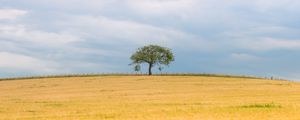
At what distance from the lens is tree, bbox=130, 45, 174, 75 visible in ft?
383

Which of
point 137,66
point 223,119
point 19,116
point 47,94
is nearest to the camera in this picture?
point 223,119

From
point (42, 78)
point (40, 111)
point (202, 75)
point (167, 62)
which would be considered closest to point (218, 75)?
point (202, 75)

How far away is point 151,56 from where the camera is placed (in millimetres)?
116875

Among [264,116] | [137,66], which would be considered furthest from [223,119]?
[137,66]

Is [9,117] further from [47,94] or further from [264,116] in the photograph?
[47,94]

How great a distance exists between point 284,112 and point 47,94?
1497 inches

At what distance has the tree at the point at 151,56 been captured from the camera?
116688 mm

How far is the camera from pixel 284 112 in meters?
34.5

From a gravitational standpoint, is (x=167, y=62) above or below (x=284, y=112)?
above

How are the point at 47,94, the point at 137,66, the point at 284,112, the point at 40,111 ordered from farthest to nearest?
the point at 137,66 → the point at 47,94 → the point at 40,111 → the point at 284,112

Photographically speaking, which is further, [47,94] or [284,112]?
[47,94]

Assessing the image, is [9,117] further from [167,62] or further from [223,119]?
[167,62]

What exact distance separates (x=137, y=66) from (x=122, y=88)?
43572mm

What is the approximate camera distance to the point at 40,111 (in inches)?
1619
